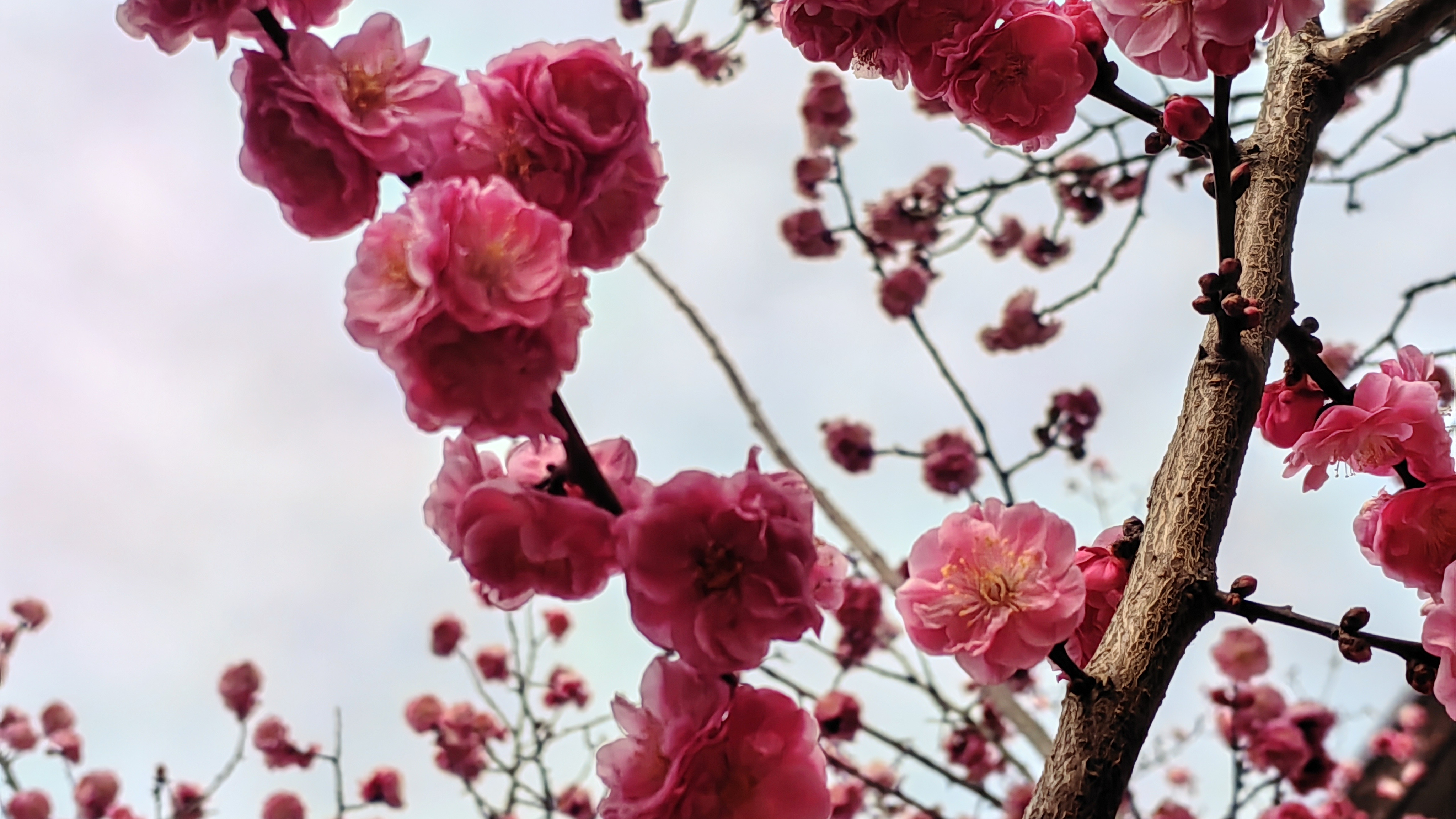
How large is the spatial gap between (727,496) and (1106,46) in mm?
598

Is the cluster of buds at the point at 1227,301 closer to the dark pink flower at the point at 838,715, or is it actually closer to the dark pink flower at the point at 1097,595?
the dark pink flower at the point at 1097,595

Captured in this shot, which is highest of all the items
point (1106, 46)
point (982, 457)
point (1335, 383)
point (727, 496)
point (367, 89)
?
point (982, 457)

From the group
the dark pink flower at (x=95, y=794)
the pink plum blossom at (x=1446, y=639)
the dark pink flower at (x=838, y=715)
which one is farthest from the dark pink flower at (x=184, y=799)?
the pink plum blossom at (x=1446, y=639)

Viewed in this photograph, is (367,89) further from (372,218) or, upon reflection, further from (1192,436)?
(1192,436)

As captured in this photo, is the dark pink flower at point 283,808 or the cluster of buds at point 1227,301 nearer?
the cluster of buds at point 1227,301

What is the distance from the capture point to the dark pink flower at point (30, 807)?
2.76m

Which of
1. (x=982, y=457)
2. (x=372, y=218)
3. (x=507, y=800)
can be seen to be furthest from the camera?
(x=507, y=800)

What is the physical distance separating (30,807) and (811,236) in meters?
3.09

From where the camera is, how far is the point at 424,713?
9.50 feet

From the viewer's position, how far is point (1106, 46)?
0.81 meters

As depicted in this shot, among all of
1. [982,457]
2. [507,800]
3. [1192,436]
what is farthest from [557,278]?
[507,800]

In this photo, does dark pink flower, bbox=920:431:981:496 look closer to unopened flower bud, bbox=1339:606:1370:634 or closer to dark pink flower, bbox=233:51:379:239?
unopened flower bud, bbox=1339:606:1370:634

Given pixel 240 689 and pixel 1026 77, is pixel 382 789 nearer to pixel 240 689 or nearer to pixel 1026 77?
pixel 240 689

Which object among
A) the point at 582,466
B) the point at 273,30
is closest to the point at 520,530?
the point at 582,466
